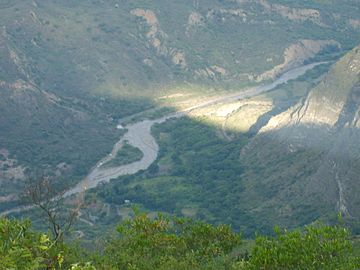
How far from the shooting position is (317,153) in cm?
12219

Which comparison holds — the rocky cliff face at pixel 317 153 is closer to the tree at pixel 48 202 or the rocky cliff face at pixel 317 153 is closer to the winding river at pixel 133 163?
the winding river at pixel 133 163

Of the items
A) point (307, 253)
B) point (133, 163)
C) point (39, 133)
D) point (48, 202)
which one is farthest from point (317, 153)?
point (307, 253)

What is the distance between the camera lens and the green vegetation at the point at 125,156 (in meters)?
157

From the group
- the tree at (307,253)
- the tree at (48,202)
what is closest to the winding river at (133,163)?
the tree at (48,202)

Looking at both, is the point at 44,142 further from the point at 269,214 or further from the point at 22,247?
the point at 22,247

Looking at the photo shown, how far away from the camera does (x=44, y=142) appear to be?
156125 mm

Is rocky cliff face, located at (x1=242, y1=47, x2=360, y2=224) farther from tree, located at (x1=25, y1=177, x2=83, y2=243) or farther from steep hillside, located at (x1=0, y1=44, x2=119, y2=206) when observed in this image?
tree, located at (x1=25, y1=177, x2=83, y2=243)

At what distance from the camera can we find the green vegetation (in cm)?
15721

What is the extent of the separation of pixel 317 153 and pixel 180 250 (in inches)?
3212

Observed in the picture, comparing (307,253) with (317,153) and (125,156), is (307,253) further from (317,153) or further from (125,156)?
(125,156)

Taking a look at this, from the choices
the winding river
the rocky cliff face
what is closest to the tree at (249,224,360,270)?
the rocky cliff face

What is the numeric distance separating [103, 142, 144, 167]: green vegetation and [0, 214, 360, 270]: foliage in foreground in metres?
107

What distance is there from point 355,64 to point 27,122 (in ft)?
241

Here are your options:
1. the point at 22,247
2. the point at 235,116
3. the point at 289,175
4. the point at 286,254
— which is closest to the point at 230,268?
the point at 286,254
